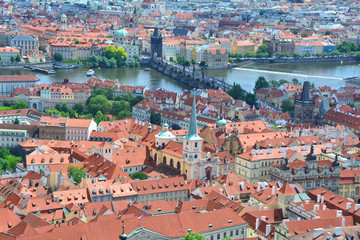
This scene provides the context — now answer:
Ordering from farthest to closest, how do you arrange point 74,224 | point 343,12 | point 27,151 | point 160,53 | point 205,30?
1. point 343,12
2. point 205,30
3. point 160,53
4. point 27,151
5. point 74,224

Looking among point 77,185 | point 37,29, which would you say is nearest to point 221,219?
point 77,185

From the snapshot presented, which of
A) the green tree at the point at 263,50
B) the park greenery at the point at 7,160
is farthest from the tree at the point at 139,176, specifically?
the green tree at the point at 263,50

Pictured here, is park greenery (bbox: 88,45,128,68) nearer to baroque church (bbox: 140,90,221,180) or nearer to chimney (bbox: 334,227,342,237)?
baroque church (bbox: 140,90,221,180)

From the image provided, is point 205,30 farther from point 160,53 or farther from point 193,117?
point 193,117

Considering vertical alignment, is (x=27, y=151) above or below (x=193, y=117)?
below

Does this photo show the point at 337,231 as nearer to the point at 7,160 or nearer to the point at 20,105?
the point at 7,160

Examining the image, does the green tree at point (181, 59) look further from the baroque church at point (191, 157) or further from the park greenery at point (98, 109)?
the baroque church at point (191, 157)

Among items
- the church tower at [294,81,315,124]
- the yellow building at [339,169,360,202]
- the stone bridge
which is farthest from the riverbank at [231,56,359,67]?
the yellow building at [339,169,360,202]
